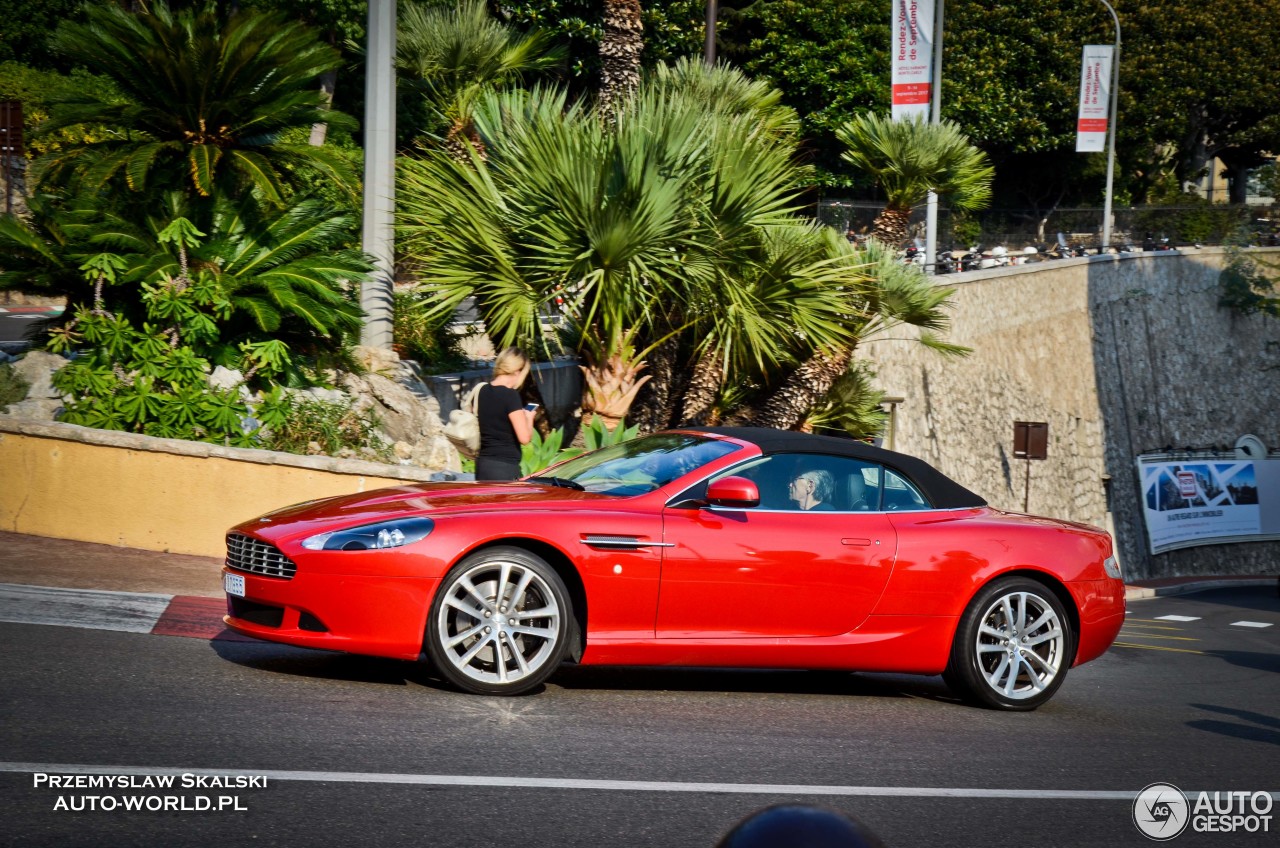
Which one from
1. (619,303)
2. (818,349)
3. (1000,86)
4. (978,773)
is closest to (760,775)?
(978,773)

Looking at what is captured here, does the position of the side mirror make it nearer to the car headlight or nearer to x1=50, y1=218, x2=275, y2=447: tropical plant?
the car headlight

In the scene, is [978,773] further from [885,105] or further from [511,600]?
[885,105]

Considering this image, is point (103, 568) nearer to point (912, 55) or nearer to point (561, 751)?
point (561, 751)

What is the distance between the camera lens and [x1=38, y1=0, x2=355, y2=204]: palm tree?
11.6 metres

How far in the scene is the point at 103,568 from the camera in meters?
9.17

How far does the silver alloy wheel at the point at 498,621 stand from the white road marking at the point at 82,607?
2.16 meters

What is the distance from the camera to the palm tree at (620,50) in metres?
16.0

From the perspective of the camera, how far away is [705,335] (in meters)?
14.5

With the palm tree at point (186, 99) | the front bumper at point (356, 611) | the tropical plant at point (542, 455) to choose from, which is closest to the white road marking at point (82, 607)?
the front bumper at point (356, 611)

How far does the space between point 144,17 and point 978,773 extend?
977 cm

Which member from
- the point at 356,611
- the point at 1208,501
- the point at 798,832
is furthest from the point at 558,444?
the point at 1208,501

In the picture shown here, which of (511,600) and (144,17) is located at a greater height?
(144,17)

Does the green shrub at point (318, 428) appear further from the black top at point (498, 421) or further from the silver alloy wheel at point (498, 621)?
the silver alloy wheel at point (498, 621)

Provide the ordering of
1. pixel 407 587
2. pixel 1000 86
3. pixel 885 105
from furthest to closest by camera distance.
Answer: pixel 1000 86 < pixel 885 105 < pixel 407 587
